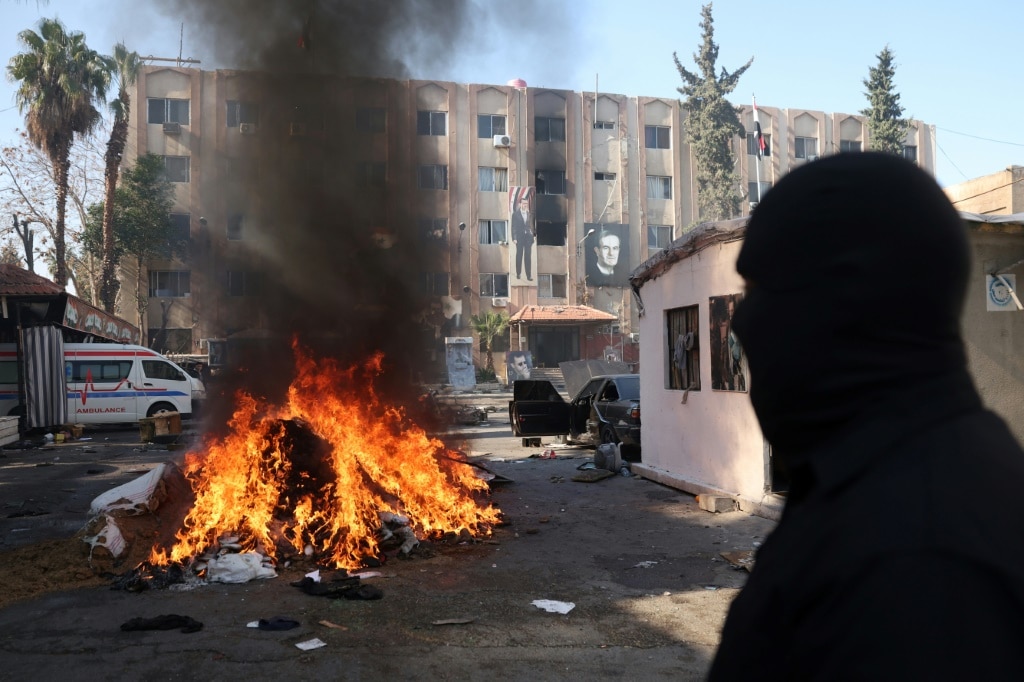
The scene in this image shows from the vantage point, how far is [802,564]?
3.10ft

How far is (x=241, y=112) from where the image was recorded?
1166cm

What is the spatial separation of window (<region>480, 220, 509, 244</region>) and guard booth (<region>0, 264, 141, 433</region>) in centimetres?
2254

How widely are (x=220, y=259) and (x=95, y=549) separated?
8.63 metres

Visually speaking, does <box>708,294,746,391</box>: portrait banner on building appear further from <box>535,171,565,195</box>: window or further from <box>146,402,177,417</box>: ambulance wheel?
<box>535,171,565,195</box>: window

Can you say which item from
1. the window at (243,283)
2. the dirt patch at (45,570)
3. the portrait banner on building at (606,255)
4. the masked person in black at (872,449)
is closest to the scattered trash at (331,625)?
the dirt patch at (45,570)

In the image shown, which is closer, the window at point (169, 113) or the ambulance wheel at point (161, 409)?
the ambulance wheel at point (161, 409)

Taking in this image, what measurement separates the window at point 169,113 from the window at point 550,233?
60.4ft

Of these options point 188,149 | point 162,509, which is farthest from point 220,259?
point 188,149

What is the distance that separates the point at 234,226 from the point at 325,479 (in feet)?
20.8

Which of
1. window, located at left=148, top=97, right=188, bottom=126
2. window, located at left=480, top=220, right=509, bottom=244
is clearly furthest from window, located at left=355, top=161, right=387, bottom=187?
window, located at left=148, top=97, right=188, bottom=126

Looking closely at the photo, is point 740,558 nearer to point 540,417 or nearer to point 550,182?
point 540,417

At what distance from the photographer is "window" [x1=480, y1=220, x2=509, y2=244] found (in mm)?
39062

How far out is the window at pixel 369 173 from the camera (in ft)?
38.1

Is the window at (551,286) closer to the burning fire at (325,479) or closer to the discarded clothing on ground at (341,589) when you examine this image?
the burning fire at (325,479)
